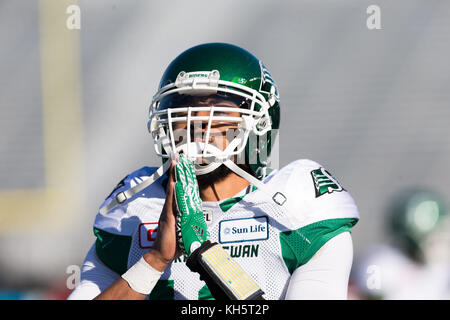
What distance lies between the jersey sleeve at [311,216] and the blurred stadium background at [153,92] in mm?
1508

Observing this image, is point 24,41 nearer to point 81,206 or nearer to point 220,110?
point 81,206

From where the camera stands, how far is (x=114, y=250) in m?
1.28

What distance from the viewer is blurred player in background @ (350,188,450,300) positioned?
2.47 metres

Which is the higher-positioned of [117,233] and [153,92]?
[153,92]

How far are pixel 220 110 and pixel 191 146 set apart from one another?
0.38 ft

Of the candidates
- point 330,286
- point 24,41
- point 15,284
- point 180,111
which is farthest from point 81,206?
Result: point 330,286

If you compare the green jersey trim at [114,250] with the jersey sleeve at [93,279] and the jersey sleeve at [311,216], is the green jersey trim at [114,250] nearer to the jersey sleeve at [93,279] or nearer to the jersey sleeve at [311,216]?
the jersey sleeve at [93,279]

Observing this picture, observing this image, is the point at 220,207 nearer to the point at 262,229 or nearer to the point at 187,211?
the point at 262,229

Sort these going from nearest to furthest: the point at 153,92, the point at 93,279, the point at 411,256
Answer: the point at 93,279 < the point at 411,256 < the point at 153,92

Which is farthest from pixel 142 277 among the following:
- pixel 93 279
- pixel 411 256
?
pixel 411 256

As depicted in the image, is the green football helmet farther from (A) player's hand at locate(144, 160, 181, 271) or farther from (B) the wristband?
(B) the wristband

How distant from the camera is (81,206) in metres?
2.92

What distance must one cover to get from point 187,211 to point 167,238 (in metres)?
0.07

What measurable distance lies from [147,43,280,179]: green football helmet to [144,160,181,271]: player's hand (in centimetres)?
14
